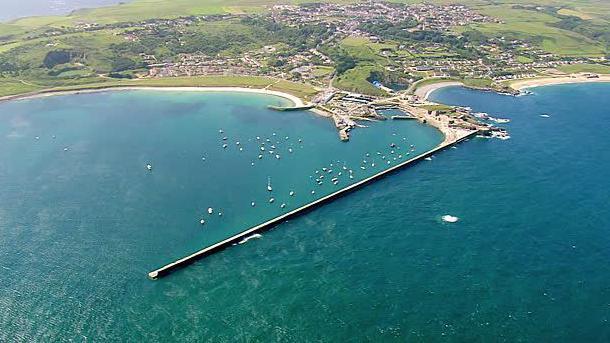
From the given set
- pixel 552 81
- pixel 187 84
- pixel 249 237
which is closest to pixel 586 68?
pixel 552 81

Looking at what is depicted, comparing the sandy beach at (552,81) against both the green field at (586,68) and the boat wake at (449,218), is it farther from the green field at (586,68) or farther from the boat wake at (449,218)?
the boat wake at (449,218)

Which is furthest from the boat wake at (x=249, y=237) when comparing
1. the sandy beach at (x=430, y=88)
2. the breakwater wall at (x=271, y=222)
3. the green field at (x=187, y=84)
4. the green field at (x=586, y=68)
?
the green field at (x=586, y=68)

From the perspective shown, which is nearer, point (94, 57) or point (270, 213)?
point (270, 213)

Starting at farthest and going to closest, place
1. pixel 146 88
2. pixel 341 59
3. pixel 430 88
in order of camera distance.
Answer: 1. pixel 341 59
2. pixel 430 88
3. pixel 146 88

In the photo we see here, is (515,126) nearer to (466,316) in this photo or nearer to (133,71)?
(466,316)

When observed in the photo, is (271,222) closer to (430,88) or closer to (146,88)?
(146,88)

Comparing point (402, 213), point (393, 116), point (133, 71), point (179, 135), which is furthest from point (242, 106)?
point (402, 213)
